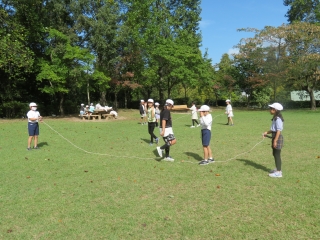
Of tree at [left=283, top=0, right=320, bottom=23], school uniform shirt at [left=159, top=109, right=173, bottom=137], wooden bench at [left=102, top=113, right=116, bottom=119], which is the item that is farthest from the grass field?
tree at [left=283, top=0, right=320, bottom=23]

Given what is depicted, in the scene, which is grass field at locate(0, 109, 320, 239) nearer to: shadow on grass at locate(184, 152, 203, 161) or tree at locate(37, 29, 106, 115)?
shadow on grass at locate(184, 152, 203, 161)

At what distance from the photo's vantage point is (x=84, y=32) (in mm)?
30844

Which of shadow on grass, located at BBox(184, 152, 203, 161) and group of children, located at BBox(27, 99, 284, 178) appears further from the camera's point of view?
shadow on grass, located at BBox(184, 152, 203, 161)

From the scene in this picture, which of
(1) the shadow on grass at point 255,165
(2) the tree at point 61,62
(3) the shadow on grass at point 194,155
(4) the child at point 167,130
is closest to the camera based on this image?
(1) the shadow on grass at point 255,165

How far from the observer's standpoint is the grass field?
4.32 metres

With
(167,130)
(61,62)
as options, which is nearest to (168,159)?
(167,130)

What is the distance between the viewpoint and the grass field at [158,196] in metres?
4.32

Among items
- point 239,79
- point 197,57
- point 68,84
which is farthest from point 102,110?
point 239,79

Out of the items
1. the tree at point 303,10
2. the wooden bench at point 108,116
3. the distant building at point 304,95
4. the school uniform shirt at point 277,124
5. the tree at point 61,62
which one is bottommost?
the wooden bench at point 108,116

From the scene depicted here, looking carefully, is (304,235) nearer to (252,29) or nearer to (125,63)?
(125,63)

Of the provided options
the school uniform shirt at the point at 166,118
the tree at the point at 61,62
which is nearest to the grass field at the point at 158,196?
the school uniform shirt at the point at 166,118

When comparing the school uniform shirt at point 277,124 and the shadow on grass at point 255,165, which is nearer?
the school uniform shirt at point 277,124

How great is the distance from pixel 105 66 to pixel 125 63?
114 inches

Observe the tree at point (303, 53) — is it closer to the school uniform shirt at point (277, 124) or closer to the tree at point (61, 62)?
the tree at point (61, 62)
